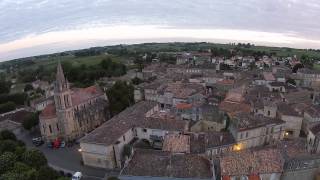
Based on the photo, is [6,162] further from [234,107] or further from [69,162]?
[234,107]

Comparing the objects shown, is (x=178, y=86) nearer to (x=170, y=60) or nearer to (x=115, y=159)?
(x=115, y=159)

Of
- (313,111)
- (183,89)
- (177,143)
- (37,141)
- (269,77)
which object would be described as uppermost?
(183,89)

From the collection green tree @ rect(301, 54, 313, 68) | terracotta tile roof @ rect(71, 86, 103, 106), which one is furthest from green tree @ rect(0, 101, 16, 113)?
green tree @ rect(301, 54, 313, 68)

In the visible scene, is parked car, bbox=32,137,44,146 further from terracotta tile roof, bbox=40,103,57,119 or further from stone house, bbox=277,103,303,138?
stone house, bbox=277,103,303,138

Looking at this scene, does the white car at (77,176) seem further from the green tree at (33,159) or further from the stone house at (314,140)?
the stone house at (314,140)

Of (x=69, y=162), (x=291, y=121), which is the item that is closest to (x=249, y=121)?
(x=291, y=121)

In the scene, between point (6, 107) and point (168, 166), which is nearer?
point (168, 166)

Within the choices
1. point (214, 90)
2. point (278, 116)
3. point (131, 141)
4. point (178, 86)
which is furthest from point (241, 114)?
point (214, 90)
